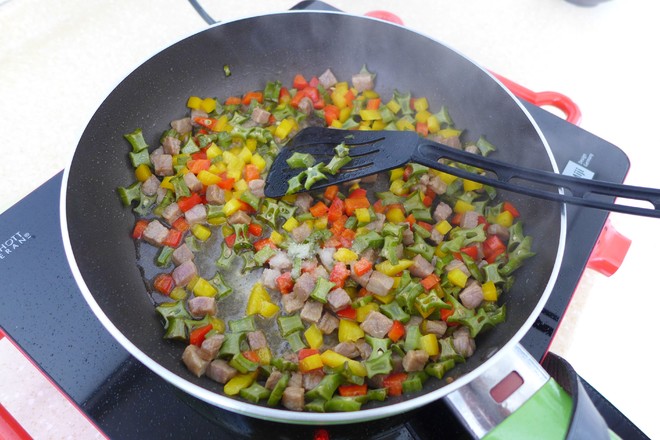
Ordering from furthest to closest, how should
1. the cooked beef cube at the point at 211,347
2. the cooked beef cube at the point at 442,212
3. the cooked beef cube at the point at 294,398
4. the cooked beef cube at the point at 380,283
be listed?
the cooked beef cube at the point at 442,212 < the cooked beef cube at the point at 380,283 < the cooked beef cube at the point at 211,347 < the cooked beef cube at the point at 294,398

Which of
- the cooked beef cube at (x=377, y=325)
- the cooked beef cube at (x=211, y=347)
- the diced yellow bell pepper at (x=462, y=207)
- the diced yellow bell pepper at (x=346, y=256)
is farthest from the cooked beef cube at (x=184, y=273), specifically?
the diced yellow bell pepper at (x=462, y=207)

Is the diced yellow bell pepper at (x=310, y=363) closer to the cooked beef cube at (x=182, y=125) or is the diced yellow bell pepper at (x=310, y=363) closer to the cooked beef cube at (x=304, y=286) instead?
the cooked beef cube at (x=304, y=286)

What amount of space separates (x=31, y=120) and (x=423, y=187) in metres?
1.59

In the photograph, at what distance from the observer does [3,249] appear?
58.9 inches

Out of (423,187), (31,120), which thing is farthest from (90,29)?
(423,187)

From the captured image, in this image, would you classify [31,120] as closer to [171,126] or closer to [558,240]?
[171,126]

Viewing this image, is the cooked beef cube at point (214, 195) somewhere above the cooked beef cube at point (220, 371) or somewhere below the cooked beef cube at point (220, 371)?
above

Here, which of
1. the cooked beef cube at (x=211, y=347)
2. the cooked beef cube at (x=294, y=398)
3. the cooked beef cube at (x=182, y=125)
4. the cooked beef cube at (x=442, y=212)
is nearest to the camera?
the cooked beef cube at (x=294, y=398)

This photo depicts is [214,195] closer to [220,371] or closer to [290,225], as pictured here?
[290,225]

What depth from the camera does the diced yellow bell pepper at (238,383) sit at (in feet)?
4.31

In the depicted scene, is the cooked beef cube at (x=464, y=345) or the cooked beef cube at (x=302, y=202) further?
the cooked beef cube at (x=302, y=202)

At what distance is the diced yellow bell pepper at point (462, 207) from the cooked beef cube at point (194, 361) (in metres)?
0.94

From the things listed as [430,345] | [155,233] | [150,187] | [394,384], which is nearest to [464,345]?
[430,345]

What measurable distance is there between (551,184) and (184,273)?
1.07 metres
